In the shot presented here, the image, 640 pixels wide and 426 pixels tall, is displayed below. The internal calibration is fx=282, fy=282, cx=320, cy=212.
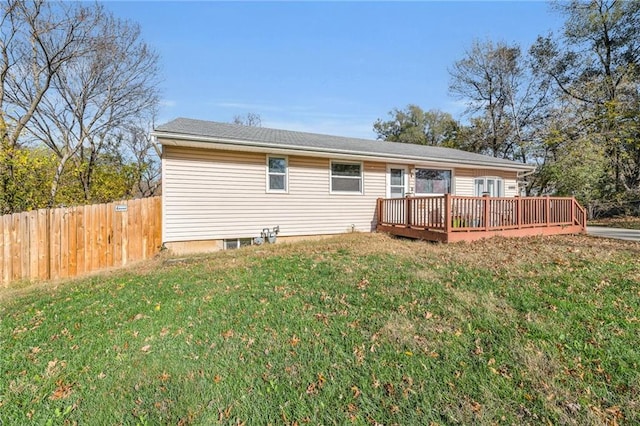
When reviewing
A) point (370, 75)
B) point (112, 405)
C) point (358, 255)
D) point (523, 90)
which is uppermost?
point (523, 90)

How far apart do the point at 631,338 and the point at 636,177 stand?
21.5m

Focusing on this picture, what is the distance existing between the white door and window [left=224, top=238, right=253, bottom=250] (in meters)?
5.44

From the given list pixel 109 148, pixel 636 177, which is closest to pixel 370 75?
A: pixel 109 148

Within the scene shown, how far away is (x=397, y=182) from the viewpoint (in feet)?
35.9

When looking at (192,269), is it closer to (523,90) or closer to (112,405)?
(112,405)

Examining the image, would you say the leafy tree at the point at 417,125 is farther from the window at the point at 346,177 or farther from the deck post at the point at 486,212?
the deck post at the point at 486,212

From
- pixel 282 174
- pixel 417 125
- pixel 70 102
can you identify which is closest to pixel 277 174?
pixel 282 174

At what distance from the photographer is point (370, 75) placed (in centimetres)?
1420

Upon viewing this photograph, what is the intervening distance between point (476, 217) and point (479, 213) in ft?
0.57

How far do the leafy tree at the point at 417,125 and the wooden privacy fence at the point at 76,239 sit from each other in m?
28.9

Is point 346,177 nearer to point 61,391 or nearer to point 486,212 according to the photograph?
point 486,212

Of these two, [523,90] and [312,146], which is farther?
[523,90]

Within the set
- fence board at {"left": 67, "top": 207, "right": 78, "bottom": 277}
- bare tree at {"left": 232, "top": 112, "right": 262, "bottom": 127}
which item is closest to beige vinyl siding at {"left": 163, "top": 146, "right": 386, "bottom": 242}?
fence board at {"left": 67, "top": 207, "right": 78, "bottom": 277}

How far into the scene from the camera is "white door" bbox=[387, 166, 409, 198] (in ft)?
35.3
